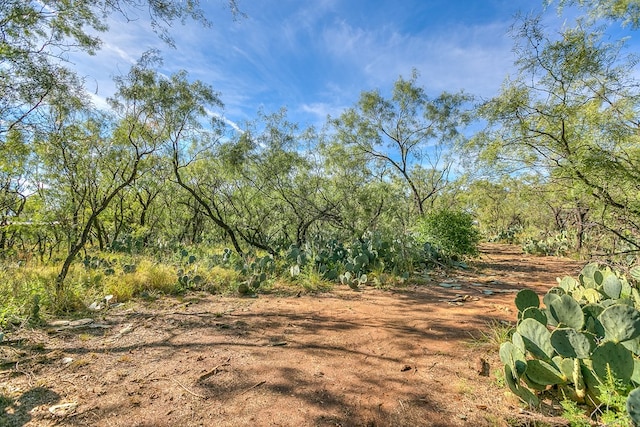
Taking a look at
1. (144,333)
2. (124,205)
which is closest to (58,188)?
(124,205)

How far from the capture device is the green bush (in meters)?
7.32

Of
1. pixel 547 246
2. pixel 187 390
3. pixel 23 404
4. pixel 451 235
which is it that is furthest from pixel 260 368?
pixel 547 246

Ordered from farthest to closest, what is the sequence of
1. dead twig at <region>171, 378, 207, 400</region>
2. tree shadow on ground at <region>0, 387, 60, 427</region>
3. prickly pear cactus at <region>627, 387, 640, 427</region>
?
1. dead twig at <region>171, 378, 207, 400</region>
2. tree shadow on ground at <region>0, 387, 60, 427</region>
3. prickly pear cactus at <region>627, 387, 640, 427</region>

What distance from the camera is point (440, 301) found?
4.29m

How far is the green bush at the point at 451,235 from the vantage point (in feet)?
24.0

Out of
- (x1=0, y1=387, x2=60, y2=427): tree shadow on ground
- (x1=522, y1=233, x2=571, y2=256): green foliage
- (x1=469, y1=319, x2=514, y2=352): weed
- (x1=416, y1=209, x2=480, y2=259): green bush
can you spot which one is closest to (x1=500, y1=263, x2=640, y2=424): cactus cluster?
(x1=469, y1=319, x2=514, y2=352): weed

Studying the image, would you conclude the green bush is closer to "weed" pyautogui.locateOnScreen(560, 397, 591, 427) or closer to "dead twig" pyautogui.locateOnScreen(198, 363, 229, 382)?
"weed" pyautogui.locateOnScreen(560, 397, 591, 427)

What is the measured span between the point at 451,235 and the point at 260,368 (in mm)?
6325

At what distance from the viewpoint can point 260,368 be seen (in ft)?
7.55

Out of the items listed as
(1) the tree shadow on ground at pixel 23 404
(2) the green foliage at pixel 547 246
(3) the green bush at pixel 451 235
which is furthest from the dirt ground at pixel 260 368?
(2) the green foliage at pixel 547 246

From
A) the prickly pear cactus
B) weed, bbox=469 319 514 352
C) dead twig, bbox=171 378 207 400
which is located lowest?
dead twig, bbox=171 378 207 400

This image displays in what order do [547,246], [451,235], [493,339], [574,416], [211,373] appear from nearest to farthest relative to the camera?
[574,416] < [211,373] < [493,339] < [451,235] < [547,246]

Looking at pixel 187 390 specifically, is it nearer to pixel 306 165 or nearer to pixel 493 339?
pixel 493 339

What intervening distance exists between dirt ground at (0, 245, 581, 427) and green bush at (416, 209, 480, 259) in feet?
11.5
